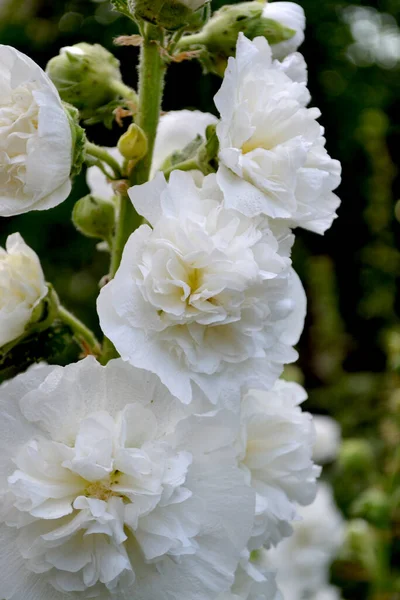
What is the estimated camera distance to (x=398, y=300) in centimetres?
504

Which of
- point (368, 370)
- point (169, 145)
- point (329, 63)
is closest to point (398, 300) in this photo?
point (368, 370)

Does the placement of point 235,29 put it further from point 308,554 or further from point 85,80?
point 308,554

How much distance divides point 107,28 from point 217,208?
333 cm

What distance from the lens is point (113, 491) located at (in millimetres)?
812

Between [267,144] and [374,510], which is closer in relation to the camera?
[267,144]

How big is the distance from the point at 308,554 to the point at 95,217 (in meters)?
1.37

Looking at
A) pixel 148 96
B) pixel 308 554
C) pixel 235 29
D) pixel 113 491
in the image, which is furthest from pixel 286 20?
pixel 308 554

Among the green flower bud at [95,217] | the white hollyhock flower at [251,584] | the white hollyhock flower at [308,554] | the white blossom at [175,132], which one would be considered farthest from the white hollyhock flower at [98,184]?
the white hollyhock flower at [308,554]

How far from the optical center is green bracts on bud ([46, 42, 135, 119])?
1.00 metres

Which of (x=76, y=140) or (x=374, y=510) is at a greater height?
(x=76, y=140)

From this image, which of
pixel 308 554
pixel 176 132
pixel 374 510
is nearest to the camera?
pixel 176 132

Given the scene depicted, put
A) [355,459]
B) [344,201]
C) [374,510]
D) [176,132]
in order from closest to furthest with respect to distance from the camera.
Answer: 1. [176,132]
2. [374,510]
3. [355,459]
4. [344,201]

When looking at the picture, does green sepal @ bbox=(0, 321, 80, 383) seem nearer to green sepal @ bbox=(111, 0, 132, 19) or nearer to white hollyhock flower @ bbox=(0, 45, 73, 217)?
white hollyhock flower @ bbox=(0, 45, 73, 217)

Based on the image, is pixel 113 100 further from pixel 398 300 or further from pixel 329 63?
pixel 398 300
